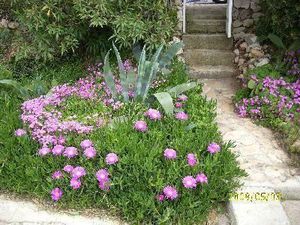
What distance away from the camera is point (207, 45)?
249 inches

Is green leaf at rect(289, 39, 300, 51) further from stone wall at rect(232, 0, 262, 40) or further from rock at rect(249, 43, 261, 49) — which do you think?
stone wall at rect(232, 0, 262, 40)

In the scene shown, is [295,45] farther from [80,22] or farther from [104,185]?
[104,185]

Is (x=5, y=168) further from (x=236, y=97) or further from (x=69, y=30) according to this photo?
(x=236, y=97)

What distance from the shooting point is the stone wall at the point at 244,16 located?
643 cm

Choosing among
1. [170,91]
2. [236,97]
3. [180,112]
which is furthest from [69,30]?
[236,97]

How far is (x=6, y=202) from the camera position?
337cm

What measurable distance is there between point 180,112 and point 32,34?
2.32 meters

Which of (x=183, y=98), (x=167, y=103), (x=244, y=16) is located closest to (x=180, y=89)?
(x=183, y=98)

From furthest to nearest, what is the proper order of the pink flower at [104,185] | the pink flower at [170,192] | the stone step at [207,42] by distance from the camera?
the stone step at [207,42] → the pink flower at [104,185] → the pink flower at [170,192]

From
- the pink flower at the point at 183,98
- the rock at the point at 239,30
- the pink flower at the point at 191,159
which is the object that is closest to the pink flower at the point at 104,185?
the pink flower at the point at 191,159

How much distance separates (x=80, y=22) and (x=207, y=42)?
7.46ft

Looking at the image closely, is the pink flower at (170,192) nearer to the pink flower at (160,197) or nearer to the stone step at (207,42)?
the pink flower at (160,197)

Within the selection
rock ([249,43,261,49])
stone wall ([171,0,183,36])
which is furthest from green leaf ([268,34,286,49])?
stone wall ([171,0,183,36])

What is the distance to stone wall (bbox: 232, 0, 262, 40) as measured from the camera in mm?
6434
